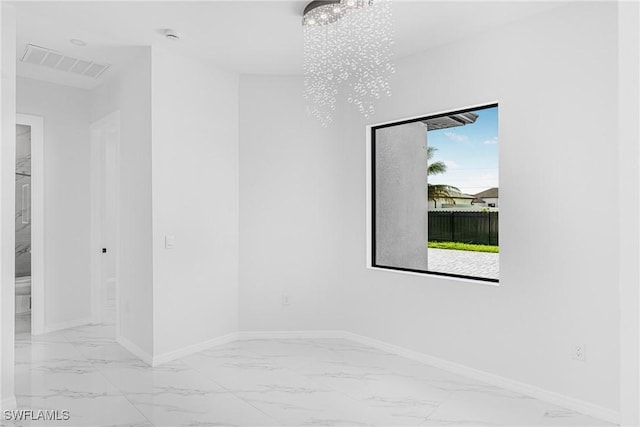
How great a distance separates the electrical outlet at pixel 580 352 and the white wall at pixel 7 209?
142 inches

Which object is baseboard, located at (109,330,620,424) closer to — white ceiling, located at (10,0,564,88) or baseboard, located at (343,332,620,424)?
baseboard, located at (343,332,620,424)

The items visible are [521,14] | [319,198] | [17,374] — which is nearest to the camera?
[521,14]

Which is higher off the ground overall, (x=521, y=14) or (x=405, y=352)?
(x=521, y=14)

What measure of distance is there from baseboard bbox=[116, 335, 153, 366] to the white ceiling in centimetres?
255

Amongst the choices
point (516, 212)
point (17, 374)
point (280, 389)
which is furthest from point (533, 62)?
point (17, 374)

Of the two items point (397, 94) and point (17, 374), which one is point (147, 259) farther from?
point (397, 94)

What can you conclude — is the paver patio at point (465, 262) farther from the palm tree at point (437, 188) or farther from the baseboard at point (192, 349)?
the baseboard at point (192, 349)

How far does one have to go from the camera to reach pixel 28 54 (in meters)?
3.72

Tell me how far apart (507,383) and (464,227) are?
4.01ft

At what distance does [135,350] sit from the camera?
12.5 ft

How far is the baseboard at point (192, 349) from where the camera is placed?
360 centimetres

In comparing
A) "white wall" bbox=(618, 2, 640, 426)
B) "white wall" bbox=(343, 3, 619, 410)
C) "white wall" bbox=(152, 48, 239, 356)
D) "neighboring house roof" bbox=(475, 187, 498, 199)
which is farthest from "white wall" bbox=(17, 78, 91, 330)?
"white wall" bbox=(618, 2, 640, 426)

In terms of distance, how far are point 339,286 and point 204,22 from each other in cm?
267

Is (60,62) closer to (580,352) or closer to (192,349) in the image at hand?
(192,349)
